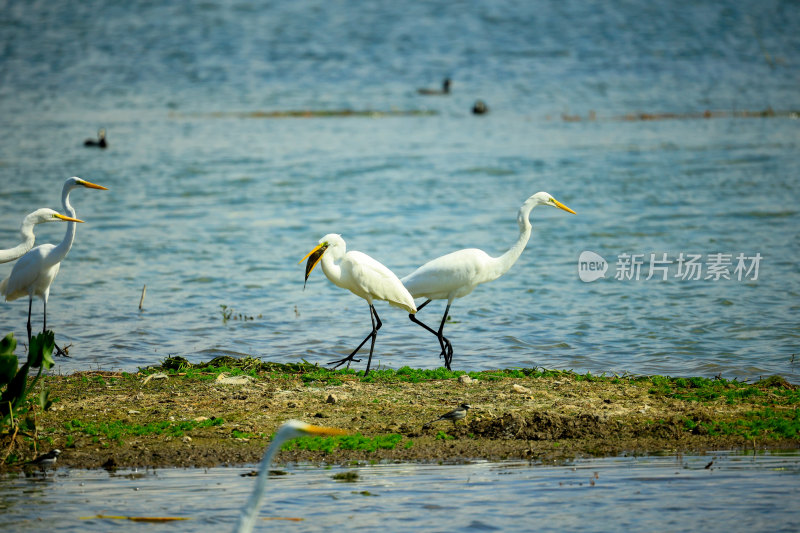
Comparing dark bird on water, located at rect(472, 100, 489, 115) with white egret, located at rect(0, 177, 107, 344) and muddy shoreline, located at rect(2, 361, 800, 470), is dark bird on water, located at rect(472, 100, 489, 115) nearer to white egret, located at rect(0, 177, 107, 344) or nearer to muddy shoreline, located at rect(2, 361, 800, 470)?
white egret, located at rect(0, 177, 107, 344)

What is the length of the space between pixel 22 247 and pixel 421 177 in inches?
550

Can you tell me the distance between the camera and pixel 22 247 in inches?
364

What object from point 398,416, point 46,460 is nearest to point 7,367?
point 46,460

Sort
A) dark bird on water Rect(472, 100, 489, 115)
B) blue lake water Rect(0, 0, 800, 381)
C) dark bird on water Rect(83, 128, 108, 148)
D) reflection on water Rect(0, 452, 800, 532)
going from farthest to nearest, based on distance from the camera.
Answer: dark bird on water Rect(472, 100, 489, 115) < dark bird on water Rect(83, 128, 108, 148) < blue lake water Rect(0, 0, 800, 381) < reflection on water Rect(0, 452, 800, 532)

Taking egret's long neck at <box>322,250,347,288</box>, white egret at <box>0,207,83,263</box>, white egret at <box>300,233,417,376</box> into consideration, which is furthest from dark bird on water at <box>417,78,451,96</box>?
egret's long neck at <box>322,250,347,288</box>

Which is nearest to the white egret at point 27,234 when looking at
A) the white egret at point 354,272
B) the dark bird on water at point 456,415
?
the white egret at point 354,272

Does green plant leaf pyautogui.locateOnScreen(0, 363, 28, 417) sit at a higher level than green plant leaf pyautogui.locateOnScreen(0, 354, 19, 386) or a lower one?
lower

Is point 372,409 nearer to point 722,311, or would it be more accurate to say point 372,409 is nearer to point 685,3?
point 722,311

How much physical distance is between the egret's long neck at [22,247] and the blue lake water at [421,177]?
4.13 feet

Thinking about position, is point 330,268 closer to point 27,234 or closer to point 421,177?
point 27,234

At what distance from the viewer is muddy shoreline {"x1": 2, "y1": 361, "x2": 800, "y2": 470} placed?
6434 mm

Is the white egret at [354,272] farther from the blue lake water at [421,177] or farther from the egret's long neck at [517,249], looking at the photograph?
the egret's long neck at [517,249]

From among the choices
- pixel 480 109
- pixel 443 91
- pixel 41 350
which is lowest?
pixel 41 350

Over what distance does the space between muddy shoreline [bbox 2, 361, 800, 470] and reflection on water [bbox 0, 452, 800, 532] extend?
9.6 inches
